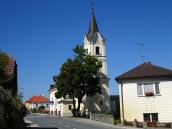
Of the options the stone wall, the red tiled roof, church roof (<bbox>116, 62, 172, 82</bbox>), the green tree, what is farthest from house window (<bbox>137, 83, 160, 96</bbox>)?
the red tiled roof

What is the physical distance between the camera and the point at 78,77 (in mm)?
78000

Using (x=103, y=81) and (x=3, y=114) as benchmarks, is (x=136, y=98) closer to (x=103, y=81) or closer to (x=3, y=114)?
(x=3, y=114)

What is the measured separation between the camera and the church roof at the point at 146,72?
136 feet

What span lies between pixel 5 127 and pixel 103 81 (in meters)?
73.5

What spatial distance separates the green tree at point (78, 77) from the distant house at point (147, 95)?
35577 mm

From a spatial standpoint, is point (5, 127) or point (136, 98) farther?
point (136, 98)

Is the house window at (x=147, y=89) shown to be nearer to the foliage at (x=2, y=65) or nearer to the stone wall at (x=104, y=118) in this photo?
the stone wall at (x=104, y=118)

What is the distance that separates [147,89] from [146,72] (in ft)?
6.61

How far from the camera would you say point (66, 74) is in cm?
7906

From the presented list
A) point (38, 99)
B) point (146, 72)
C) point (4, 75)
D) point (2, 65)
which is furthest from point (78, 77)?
point (38, 99)

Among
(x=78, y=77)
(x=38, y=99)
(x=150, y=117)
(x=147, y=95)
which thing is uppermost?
(x=78, y=77)

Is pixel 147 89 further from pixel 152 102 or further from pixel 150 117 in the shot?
pixel 150 117

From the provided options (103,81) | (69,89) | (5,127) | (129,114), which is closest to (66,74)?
(69,89)

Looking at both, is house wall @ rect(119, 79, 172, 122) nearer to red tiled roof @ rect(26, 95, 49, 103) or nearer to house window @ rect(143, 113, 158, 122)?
house window @ rect(143, 113, 158, 122)
